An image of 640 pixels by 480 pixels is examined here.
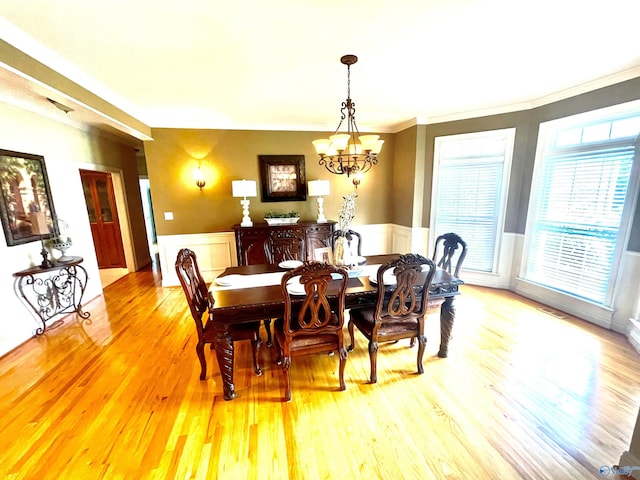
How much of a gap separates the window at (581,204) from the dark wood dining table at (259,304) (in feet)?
6.57

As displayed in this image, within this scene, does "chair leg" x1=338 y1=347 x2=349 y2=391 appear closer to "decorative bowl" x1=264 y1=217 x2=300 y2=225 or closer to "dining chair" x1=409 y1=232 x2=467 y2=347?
"dining chair" x1=409 y1=232 x2=467 y2=347

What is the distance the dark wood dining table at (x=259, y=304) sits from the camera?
1852mm

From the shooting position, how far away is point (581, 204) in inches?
119

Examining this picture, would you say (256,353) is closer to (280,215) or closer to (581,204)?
(280,215)

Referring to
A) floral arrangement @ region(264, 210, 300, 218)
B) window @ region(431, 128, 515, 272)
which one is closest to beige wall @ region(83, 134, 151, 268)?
floral arrangement @ region(264, 210, 300, 218)

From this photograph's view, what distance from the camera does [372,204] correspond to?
4945mm

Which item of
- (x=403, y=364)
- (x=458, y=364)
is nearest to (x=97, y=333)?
(x=403, y=364)

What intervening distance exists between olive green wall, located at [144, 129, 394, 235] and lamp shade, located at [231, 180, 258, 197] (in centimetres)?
41

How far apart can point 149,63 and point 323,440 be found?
324 centimetres

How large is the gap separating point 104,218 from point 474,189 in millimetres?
6661

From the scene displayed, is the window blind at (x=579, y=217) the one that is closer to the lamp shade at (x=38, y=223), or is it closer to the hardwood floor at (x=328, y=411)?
the hardwood floor at (x=328, y=411)

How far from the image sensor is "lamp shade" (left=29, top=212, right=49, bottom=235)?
288cm

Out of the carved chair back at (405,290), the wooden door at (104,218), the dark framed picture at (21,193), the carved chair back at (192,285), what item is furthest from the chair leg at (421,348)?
the wooden door at (104,218)

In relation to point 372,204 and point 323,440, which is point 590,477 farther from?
point 372,204
